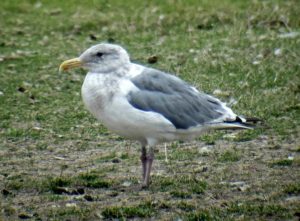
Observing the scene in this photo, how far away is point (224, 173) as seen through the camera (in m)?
7.71

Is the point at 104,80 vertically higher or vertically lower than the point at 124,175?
higher

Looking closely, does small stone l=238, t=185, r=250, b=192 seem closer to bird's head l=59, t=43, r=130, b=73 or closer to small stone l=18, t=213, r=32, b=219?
bird's head l=59, t=43, r=130, b=73

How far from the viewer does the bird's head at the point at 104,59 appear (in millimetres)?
7598

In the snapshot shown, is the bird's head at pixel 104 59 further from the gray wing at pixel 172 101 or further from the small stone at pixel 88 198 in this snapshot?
the small stone at pixel 88 198

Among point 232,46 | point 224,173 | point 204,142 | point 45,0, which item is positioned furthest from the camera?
point 45,0

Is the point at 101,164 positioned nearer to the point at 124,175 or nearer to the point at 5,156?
the point at 124,175

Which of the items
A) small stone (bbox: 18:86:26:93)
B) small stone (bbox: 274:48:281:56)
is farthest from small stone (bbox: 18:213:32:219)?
small stone (bbox: 274:48:281:56)

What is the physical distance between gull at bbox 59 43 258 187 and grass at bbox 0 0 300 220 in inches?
16.6

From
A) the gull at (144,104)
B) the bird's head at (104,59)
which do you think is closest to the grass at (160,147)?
the gull at (144,104)

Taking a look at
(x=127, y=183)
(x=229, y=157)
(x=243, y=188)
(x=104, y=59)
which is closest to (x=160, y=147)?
(x=229, y=157)

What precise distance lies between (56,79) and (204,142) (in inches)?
134

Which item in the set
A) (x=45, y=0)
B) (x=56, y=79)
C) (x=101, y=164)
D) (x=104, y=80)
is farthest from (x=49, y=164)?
(x=45, y=0)

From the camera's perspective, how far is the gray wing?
24.1 ft

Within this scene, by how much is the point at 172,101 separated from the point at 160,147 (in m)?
1.39
